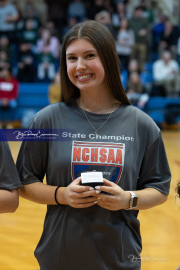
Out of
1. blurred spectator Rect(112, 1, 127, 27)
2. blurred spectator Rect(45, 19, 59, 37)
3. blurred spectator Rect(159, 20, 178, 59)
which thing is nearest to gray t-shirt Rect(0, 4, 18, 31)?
blurred spectator Rect(45, 19, 59, 37)

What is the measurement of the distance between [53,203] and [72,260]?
0.74 ft

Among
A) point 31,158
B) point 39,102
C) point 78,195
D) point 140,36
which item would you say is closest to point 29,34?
point 39,102

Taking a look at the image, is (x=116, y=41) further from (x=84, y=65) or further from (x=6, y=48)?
(x=84, y=65)

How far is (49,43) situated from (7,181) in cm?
911

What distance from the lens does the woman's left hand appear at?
1.32 metres

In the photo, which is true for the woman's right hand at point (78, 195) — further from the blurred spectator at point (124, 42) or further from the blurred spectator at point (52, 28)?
the blurred spectator at point (52, 28)

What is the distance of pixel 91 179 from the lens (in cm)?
130

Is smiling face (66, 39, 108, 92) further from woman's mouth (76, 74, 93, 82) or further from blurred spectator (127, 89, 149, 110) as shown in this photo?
blurred spectator (127, 89, 149, 110)

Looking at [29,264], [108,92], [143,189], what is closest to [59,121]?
[108,92]

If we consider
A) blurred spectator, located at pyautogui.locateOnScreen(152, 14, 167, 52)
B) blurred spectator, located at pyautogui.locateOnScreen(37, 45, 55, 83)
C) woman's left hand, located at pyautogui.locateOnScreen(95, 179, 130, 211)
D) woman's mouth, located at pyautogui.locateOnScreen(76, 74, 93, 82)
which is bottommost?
woman's left hand, located at pyautogui.locateOnScreen(95, 179, 130, 211)

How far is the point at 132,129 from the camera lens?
150cm

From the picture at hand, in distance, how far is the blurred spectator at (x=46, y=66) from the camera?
986 centimetres

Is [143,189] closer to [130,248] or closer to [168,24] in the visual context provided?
[130,248]

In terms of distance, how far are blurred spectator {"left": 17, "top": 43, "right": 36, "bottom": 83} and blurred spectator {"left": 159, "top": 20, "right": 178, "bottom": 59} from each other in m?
3.57
